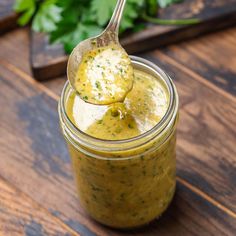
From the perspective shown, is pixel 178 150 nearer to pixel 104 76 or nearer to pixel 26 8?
pixel 104 76

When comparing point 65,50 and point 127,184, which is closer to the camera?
point 127,184

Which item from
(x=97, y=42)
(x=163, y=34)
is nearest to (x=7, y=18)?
(x=163, y=34)

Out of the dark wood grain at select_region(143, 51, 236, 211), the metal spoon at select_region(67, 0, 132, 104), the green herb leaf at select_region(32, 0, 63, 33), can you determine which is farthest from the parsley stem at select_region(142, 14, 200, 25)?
the metal spoon at select_region(67, 0, 132, 104)

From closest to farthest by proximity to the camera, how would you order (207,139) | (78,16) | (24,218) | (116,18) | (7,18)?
(116,18), (24,218), (207,139), (78,16), (7,18)

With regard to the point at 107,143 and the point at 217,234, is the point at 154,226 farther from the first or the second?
the point at 107,143

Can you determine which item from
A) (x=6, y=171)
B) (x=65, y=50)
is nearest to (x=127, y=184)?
(x=6, y=171)

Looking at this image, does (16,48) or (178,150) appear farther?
(16,48)
